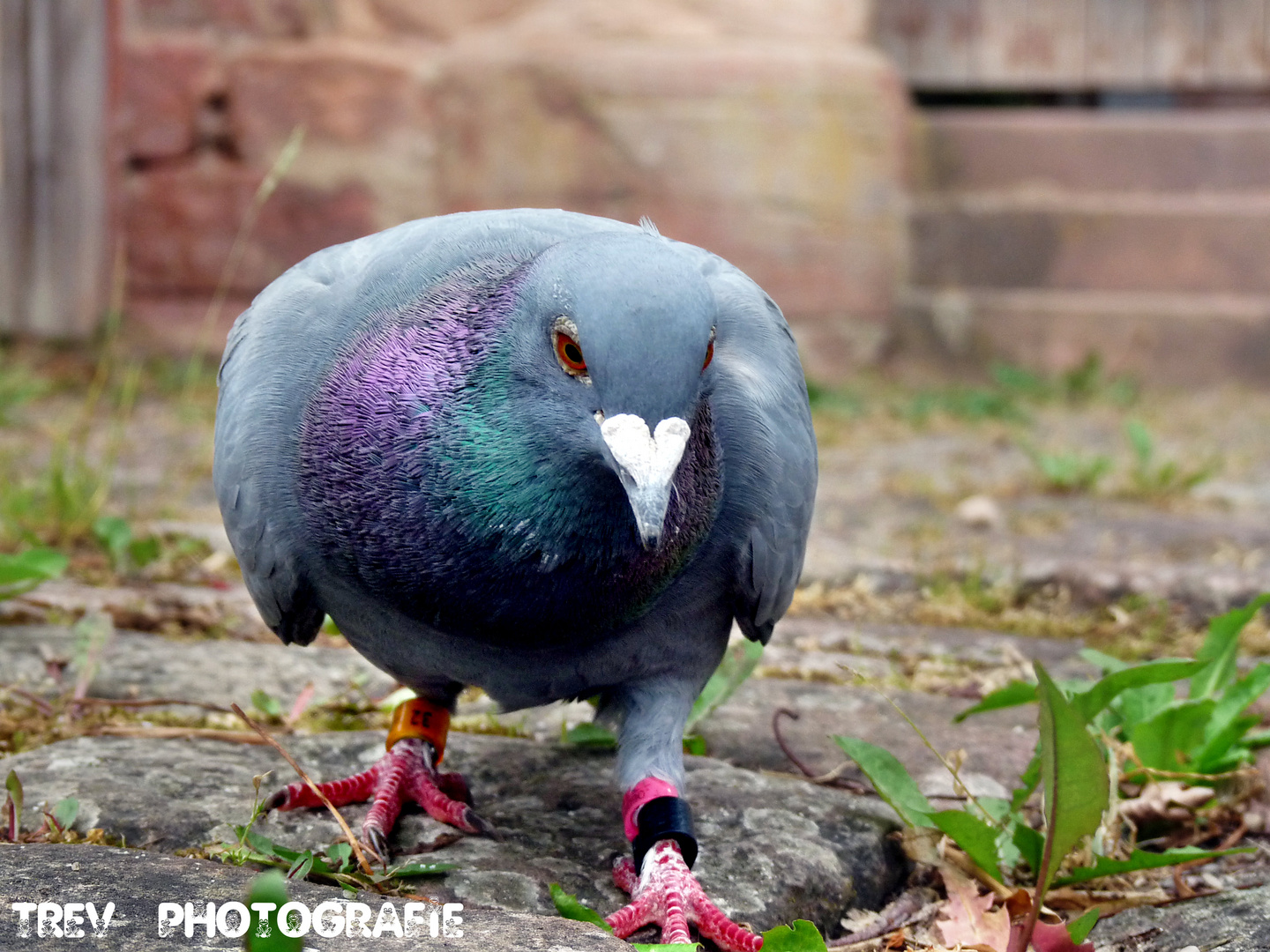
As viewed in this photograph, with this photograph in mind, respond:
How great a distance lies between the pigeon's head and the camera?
1580 millimetres

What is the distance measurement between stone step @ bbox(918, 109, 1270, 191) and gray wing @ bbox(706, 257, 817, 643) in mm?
4899

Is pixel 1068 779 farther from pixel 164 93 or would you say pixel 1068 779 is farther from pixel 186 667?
pixel 164 93

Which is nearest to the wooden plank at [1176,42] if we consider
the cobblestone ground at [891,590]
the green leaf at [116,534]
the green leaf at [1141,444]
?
the cobblestone ground at [891,590]

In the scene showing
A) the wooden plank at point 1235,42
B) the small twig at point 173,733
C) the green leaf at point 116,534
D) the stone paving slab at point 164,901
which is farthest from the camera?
the wooden plank at point 1235,42

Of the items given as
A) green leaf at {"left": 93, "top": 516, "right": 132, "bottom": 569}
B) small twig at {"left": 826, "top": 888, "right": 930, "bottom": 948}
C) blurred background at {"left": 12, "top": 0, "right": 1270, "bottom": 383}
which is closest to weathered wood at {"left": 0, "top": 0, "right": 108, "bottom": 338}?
blurred background at {"left": 12, "top": 0, "right": 1270, "bottom": 383}

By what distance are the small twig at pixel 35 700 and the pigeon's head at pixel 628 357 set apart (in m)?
1.14

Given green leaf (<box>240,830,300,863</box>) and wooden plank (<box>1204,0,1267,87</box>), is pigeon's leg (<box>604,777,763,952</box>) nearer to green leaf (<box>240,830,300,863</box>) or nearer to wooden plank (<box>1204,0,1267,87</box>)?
green leaf (<box>240,830,300,863</box>)

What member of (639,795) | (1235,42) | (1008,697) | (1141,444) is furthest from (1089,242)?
(639,795)

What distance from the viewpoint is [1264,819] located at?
2.20 meters

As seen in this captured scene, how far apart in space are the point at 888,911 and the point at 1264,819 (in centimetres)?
67

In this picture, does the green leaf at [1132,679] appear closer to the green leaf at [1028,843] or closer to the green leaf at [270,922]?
the green leaf at [1028,843]

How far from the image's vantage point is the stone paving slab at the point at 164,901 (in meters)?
1.49

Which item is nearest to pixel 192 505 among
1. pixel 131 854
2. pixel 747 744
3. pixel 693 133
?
pixel 747 744

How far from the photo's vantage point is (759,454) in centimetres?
205
